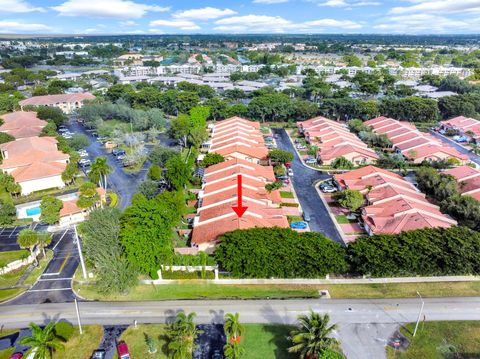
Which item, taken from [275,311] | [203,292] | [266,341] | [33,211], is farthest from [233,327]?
[33,211]

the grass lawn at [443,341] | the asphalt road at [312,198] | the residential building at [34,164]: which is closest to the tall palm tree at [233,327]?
the grass lawn at [443,341]

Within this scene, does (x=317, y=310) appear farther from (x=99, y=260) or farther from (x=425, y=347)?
(x=99, y=260)

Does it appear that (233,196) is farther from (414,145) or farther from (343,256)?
(414,145)

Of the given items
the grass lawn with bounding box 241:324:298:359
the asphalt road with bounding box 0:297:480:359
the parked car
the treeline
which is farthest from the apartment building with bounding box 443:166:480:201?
the parked car

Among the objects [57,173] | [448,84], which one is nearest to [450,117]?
[448,84]

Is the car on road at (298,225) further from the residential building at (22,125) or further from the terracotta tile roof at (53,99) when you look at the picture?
the terracotta tile roof at (53,99)

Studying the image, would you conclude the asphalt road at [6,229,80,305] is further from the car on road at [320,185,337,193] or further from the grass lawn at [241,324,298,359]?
the car on road at [320,185,337,193]

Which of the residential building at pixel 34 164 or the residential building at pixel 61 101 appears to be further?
the residential building at pixel 61 101
